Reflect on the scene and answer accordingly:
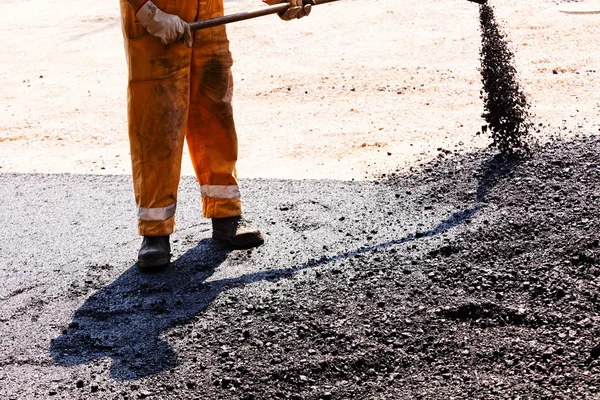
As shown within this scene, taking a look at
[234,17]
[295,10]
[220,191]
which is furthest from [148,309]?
[295,10]

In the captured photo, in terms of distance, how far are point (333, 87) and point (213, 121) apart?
377 cm

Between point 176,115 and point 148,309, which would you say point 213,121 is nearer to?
point 176,115

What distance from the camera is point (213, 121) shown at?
438 centimetres

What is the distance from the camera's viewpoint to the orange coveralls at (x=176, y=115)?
409cm

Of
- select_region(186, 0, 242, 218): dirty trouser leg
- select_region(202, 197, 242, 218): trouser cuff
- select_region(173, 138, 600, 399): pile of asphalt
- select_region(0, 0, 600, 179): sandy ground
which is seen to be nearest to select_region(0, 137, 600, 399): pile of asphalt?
select_region(173, 138, 600, 399): pile of asphalt

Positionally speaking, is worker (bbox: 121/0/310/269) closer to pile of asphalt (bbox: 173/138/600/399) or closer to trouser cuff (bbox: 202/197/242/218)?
trouser cuff (bbox: 202/197/242/218)

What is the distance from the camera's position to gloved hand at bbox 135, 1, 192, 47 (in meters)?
3.91

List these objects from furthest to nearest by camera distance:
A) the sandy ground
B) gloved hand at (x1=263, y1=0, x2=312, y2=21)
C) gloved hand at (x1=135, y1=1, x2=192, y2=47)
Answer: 1. the sandy ground
2. gloved hand at (x1=263, y1=0, x2=312, y2=21)
3. gloved hand at (x1=135, y1=1, x2=192, y2=47)

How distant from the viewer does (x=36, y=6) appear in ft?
46.6

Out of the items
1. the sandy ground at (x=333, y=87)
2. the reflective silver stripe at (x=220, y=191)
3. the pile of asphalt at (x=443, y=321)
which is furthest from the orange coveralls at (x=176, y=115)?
the sandy ground at (x=333, y=87)

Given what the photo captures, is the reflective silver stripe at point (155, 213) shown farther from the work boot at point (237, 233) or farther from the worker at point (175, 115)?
the work boot at point (237, 233)

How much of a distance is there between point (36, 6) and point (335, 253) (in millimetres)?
11424

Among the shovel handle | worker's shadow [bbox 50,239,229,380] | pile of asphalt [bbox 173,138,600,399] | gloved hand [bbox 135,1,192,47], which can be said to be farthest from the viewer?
the shovel handle

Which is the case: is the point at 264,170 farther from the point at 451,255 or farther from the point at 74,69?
the point at 74,69
